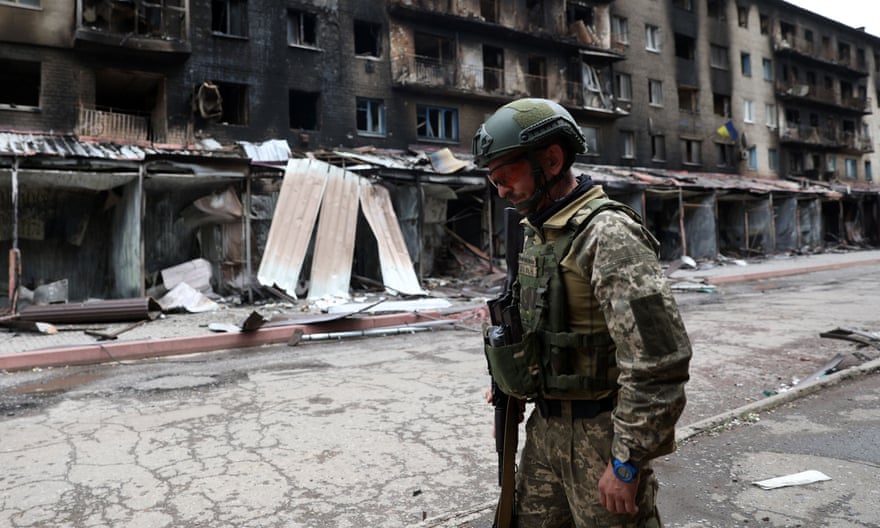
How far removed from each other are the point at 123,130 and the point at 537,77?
607 inches

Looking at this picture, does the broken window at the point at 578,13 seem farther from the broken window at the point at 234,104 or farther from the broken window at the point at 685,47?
the broken window at the point at 234,104

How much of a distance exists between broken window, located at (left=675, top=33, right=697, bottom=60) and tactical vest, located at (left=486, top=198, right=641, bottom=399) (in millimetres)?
32194

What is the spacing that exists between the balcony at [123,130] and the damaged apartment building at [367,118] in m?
0.06

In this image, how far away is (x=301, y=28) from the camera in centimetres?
1847

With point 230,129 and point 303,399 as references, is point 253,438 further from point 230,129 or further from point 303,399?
point 230,129

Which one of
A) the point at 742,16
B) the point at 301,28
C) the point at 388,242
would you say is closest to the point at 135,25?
the point at 301,28

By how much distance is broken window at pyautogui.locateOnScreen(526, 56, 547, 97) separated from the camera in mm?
23641

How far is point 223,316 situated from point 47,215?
18.5ft

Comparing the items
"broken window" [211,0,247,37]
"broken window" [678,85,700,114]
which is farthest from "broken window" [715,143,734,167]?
"broken window" [211,0,247,37]

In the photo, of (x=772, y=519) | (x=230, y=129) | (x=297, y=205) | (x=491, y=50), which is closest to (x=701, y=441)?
(x=772, y=519)

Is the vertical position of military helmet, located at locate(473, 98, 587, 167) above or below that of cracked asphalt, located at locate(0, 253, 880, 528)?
above

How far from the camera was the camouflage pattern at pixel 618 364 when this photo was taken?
138cm

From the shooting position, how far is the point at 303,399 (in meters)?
4.88

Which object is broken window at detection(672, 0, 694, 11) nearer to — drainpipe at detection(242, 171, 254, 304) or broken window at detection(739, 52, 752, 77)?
broken window at detection(739, 52, 752, 77)
